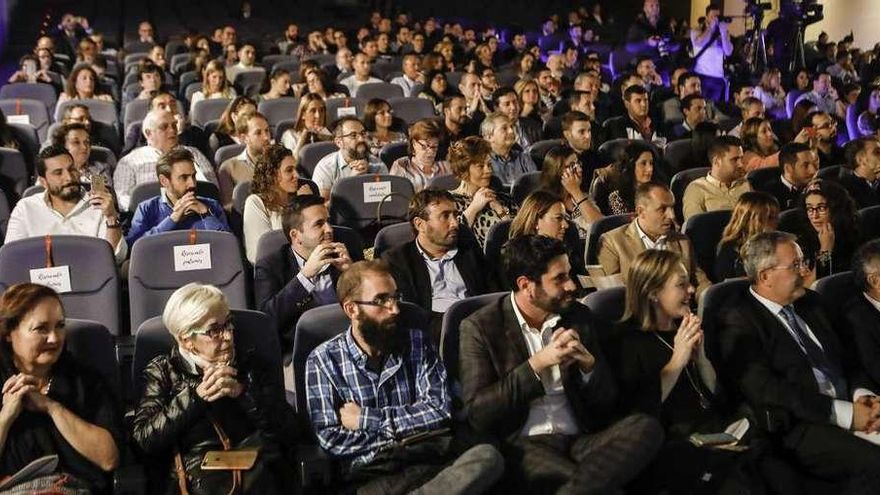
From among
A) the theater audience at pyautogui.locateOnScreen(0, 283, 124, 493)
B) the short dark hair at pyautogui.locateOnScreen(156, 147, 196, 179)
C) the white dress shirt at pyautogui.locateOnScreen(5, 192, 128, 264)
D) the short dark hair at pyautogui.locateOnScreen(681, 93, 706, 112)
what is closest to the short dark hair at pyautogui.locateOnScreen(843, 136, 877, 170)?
the short dark hair at pyautogui.locateOnScreen(681, 93, 706, 112)

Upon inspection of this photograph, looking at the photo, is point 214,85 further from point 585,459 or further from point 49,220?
point 585,459

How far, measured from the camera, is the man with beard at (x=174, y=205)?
15.2ft

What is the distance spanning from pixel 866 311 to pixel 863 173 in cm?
259

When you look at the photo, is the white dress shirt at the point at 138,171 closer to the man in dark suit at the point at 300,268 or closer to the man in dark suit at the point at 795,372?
the man in dark suit at the point at 300,268

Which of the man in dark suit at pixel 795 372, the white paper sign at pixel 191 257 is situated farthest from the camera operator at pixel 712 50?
the white paper sign at pixel 191 257

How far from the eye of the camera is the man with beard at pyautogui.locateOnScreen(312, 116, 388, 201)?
5.84 metres

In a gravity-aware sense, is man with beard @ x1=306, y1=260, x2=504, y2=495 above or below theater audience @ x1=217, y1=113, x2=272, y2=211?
below

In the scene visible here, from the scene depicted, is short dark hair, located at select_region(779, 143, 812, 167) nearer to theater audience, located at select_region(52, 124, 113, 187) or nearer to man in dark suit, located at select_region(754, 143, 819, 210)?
man in dark suit, located at select_region(754, 143, 819, 210)

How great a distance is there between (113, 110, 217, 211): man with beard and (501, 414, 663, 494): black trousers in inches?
123

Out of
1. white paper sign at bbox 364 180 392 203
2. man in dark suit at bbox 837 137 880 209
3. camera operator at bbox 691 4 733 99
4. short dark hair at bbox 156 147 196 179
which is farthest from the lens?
camera operator at bbox 691 4 733 99

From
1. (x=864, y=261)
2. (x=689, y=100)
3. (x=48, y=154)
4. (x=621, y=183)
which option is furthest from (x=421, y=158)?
(x=689, y=100)

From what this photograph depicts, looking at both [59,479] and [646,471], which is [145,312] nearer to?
[59,479]

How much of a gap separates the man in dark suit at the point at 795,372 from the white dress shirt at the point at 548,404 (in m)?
0.61

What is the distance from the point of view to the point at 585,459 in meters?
3.02
